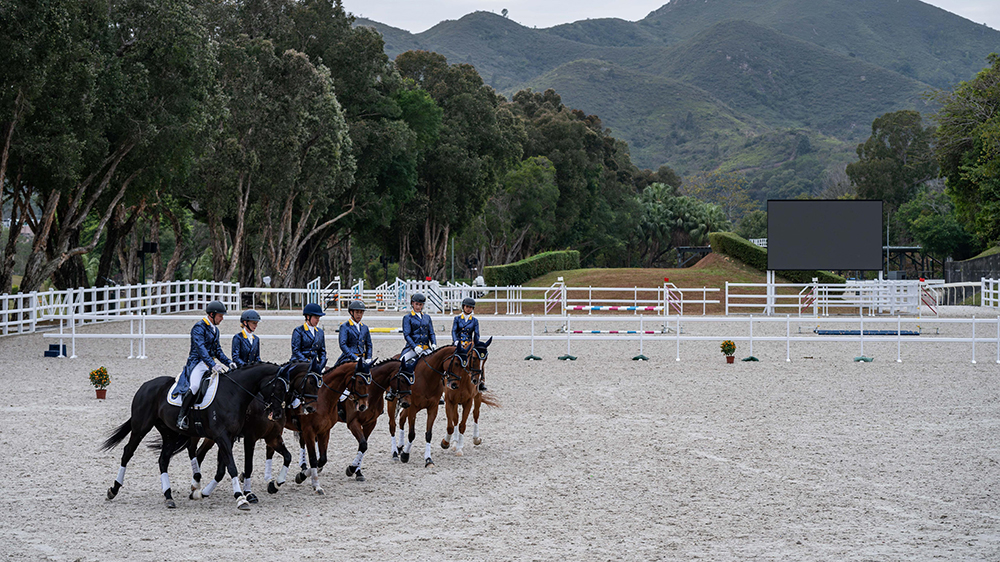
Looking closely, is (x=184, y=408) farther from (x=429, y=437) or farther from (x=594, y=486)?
(x=594, y=486)

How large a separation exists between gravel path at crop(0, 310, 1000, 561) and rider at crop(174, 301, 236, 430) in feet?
3.18

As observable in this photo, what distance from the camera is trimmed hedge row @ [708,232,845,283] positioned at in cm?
4622

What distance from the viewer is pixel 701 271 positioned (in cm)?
5016

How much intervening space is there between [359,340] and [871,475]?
5.63m

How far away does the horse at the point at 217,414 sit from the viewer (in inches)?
330

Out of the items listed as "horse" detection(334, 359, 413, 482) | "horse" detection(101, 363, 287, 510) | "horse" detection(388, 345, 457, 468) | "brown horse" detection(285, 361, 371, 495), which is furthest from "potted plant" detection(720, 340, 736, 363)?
"horse" detection(101, 363, 287, 510)

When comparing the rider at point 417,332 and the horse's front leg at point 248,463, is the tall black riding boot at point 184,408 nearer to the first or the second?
the horse's front leg at point 248,463

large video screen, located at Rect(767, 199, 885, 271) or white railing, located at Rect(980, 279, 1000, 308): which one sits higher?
large video screen, located at Rect(767, 199, 885, 271)

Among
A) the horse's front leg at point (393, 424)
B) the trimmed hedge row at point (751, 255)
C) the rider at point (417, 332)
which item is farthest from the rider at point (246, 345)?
the trimmed hedge row at point (751, 255)

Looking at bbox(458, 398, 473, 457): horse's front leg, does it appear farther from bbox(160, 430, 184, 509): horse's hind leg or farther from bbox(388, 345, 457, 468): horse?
bbox(160, 430, 184, 509): horse's hind leg

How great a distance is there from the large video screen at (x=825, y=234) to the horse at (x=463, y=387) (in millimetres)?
23594

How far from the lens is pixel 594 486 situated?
30.3 ft

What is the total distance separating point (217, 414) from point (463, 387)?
3.21 m

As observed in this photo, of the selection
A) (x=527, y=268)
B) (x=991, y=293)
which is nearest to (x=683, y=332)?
(x=991, y=293)
